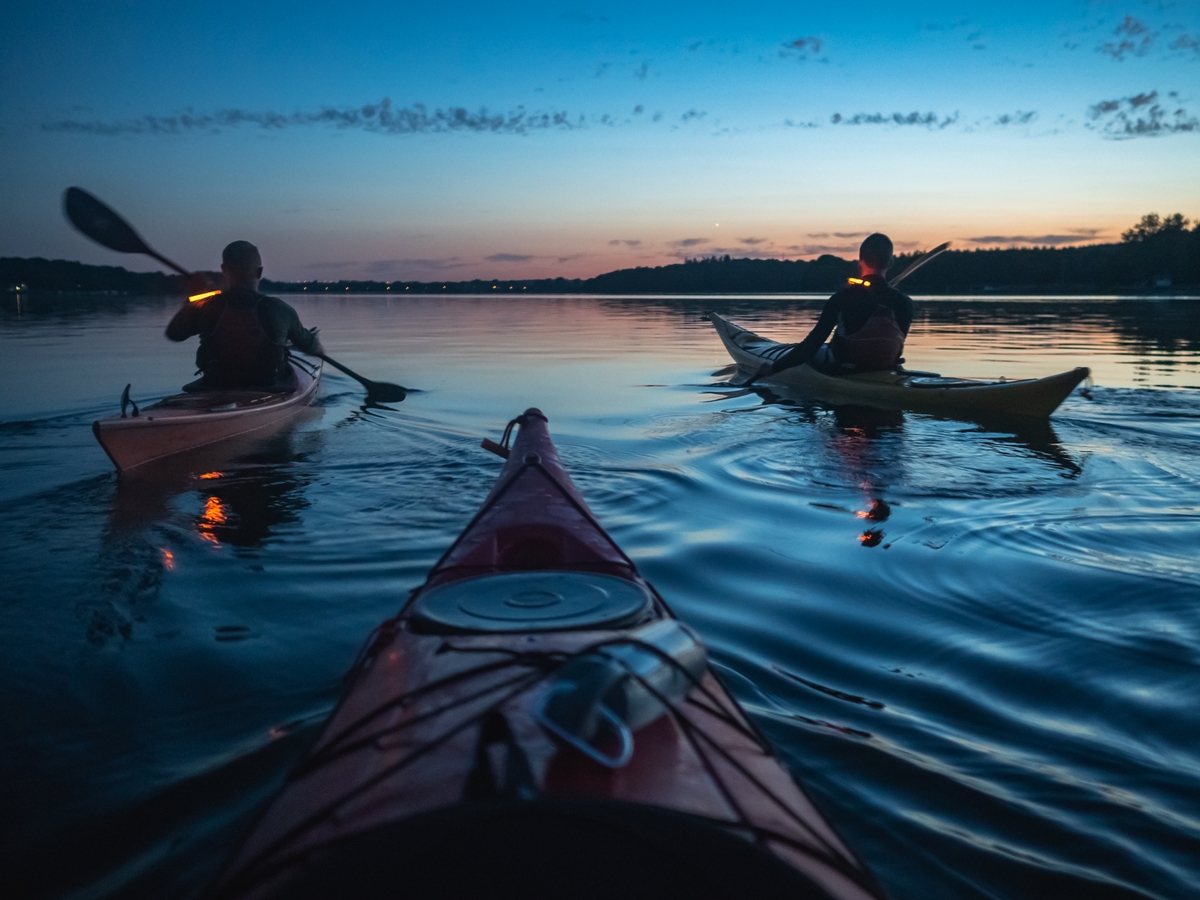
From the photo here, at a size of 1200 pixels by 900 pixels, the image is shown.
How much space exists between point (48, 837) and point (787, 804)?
195 cm

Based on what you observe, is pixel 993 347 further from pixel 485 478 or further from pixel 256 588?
pixel 256 588

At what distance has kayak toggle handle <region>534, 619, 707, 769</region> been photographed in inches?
54.3

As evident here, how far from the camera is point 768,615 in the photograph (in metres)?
3.45

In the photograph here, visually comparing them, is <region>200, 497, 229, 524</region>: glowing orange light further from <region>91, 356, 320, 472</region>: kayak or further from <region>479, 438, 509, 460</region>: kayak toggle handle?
<region>479, 438, 509, 460</region>: kayak toggle handle

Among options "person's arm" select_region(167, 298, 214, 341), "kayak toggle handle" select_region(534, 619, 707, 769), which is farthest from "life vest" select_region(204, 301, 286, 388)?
"kayak toggle handle" select_region(534, 619, 707, 769)

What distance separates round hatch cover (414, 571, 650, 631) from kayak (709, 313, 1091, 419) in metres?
6.68

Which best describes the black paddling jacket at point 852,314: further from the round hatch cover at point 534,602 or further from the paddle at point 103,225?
the round hatch cover at point 534,602

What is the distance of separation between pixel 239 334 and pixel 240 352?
0.23m

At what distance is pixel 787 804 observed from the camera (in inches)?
57.6

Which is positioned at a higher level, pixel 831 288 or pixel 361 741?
pixel 831 288

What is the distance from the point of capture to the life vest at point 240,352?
717 centimetres

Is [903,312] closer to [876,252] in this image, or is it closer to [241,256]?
[876,252]

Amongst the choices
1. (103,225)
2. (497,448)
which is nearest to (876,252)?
(497,448)

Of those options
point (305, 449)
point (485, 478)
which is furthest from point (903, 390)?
point (305, 449)
